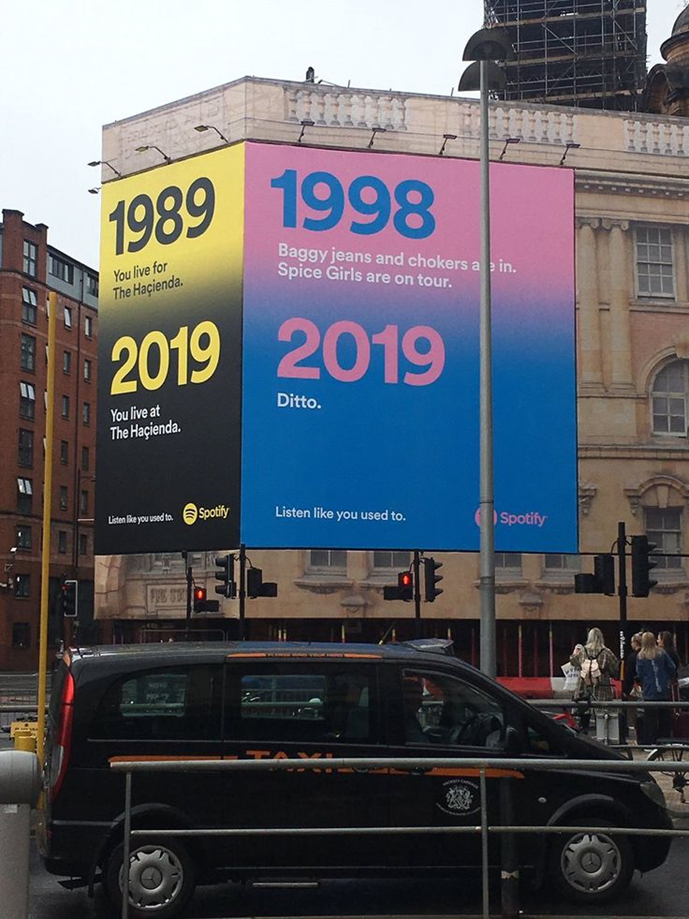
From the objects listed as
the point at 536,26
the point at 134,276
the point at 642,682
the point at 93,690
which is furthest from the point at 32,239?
the point at 93,690

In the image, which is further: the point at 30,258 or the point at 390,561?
the point at 30,258

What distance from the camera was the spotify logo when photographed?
31000mm

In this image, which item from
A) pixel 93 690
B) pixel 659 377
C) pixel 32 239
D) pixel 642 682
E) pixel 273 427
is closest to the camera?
pixel 93 690

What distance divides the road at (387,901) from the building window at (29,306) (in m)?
66.5

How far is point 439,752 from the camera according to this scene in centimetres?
874

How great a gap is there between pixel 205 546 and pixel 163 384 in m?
4.40

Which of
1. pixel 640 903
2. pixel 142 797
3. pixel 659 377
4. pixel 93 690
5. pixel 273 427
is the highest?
pixel 659 377

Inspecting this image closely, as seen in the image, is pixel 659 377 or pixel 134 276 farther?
pixel 659 377

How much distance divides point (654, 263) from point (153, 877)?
32659 millimetres

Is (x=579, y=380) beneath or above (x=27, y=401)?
beneath

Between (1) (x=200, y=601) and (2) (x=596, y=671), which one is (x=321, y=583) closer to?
(1) (x=200, y=601)

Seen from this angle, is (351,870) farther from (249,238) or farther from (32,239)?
(32,239)

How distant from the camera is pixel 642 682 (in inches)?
697

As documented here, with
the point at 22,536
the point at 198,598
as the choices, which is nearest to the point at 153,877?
the point at 198,598
